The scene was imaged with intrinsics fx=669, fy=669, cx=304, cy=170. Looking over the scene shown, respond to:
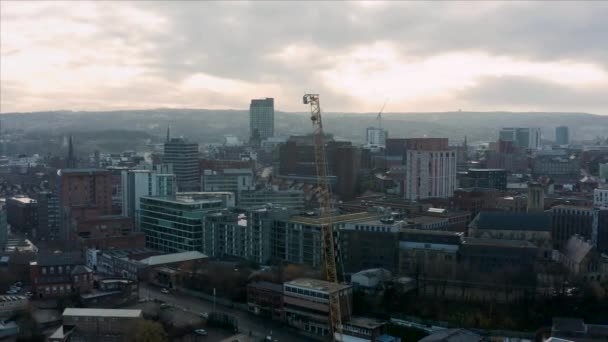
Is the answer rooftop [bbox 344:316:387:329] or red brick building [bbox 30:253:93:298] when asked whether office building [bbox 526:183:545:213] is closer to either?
rooftop [bbox 344:316:387:329]

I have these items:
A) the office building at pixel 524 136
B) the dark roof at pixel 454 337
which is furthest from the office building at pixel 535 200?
the office building at pixel 524 136

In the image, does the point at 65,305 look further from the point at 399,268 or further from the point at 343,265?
the point at 399,268

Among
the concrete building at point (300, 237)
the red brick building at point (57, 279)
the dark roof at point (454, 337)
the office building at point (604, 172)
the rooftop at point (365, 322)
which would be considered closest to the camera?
the dark roof at point (454, 337)

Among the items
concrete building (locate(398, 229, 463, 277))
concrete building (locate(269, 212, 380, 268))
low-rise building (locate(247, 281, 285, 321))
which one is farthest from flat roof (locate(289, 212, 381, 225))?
low-rise building (locate(247, 281, 285, 321))

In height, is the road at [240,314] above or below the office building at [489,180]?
below

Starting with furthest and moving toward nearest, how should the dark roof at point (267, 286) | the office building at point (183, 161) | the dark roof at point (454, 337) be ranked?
the office building at point (183, 161) → the dark roof at point (267, 286) → the dark roof at point (454, 337)

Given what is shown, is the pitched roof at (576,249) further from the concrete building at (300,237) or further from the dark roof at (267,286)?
the dark roof at (267,286)
